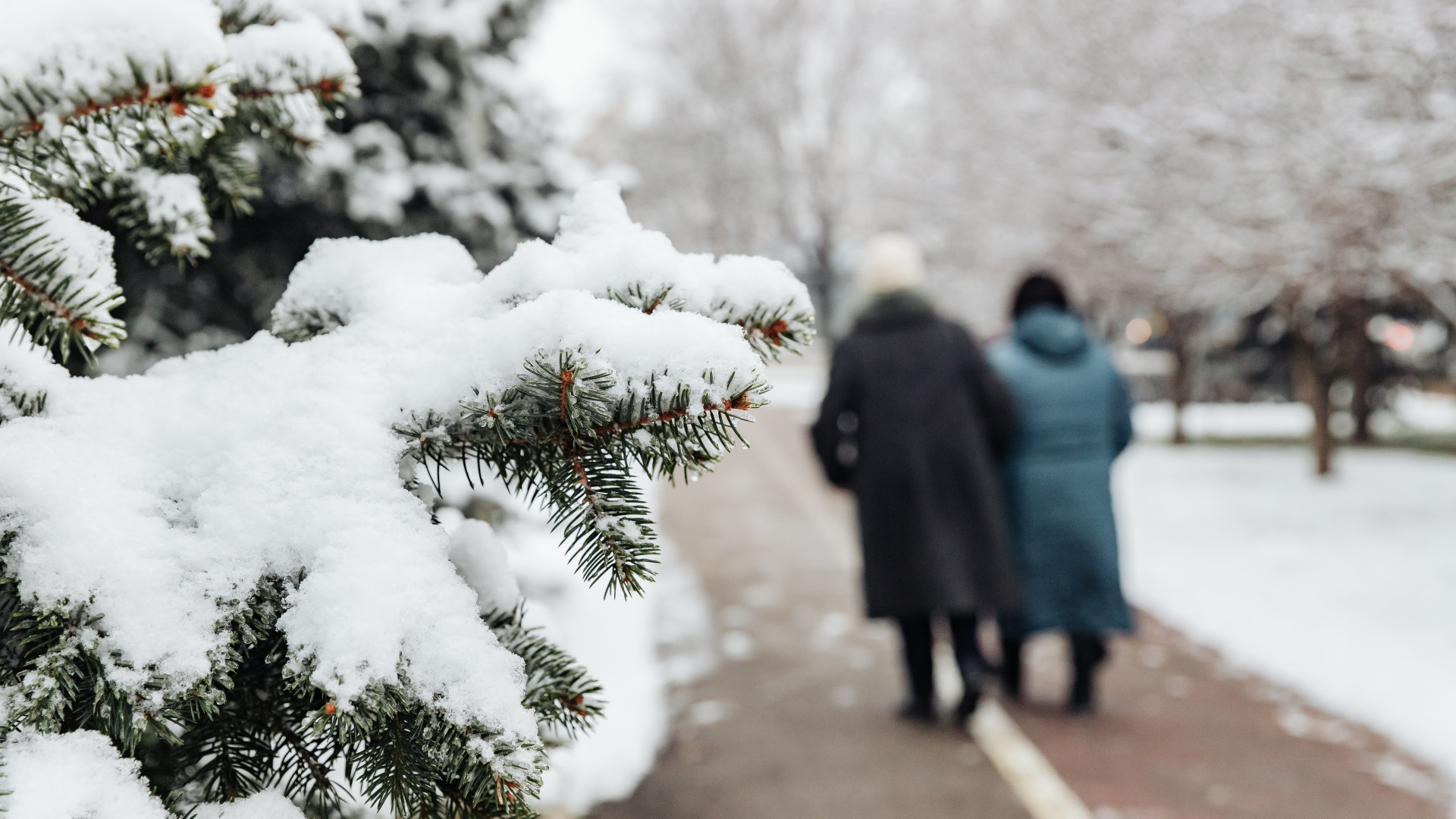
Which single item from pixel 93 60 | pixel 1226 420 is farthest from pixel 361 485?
pixel 1226 420

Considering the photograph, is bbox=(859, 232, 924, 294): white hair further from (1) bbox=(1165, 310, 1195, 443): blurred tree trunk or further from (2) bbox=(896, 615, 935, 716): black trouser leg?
(1) bbox=(1165, 310, 1195, 443): blurred tree trunk

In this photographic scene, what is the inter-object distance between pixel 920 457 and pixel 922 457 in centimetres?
1

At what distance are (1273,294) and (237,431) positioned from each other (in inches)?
351

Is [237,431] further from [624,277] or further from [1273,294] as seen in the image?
[1273,294]

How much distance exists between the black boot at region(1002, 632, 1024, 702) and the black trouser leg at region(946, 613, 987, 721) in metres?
0.36

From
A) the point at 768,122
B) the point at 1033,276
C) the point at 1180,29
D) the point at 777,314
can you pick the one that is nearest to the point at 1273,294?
the point at 1180,29

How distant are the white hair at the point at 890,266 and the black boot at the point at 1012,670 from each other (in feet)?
5.79

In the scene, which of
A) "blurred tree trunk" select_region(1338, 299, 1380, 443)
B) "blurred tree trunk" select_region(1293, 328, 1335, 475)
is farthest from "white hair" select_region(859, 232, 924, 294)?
"blurred tree trunk" select_region(1293, 328, 1335, 475)

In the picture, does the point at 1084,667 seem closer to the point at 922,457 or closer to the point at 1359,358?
the point at 922,457

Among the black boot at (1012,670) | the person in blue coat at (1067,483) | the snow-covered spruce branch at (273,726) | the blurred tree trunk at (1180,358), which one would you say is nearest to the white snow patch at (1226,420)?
the blurred tree trunk at (1180,358)

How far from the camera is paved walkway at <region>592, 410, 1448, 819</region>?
358 cm

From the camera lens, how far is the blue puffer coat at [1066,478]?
4.32m

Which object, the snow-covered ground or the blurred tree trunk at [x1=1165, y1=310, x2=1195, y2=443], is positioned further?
the snow-covered ground

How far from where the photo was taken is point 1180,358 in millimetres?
14523
